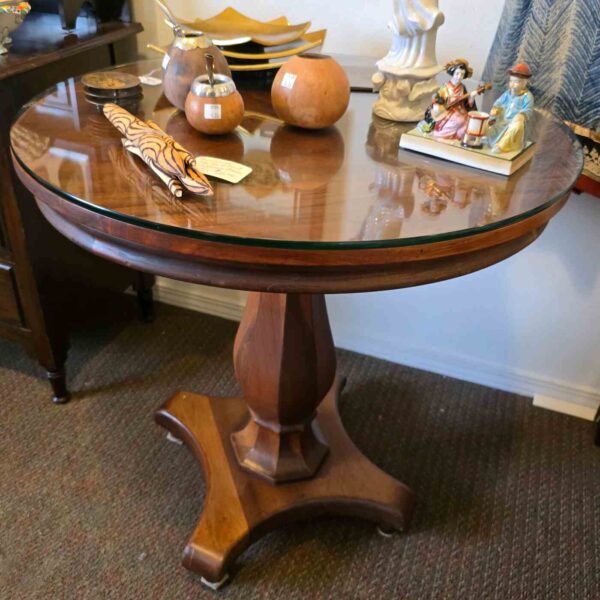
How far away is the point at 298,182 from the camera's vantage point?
30.3 inches

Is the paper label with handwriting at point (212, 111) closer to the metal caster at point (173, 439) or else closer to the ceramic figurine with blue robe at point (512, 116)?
the ceramic figurine with blue robe at point (512, 116)

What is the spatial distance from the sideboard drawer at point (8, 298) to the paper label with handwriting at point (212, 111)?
26.8 inches

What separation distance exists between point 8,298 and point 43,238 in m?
0.17

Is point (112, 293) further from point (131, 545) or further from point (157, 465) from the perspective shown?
point (131, 545)

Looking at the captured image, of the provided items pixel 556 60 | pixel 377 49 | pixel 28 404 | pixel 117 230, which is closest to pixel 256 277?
pixel 117 230

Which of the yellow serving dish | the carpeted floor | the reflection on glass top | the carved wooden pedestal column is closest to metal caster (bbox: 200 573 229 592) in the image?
the carpeted floor

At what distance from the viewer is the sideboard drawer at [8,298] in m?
1.31

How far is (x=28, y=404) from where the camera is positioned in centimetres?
147

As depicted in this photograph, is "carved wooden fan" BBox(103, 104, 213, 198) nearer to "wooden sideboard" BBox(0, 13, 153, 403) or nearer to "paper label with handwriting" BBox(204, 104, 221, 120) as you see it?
"paper label with handwriting" BBox(204, 104, 221, 120)

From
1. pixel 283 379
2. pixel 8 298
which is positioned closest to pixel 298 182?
pixel 283 379

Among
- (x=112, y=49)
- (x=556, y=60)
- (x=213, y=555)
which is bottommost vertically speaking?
(x=213, y=555)

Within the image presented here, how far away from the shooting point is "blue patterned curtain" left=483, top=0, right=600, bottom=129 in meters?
1.02

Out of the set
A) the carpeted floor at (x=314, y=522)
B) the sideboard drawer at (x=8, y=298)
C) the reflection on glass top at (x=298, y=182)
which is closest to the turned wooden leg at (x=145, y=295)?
the carpeted floor at (x=314, y=522)

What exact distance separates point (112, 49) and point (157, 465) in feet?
3.00
